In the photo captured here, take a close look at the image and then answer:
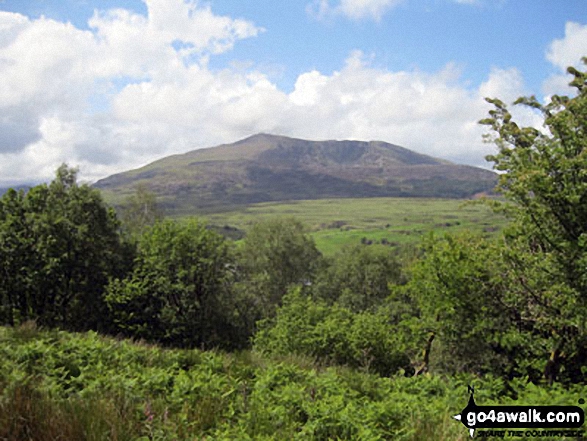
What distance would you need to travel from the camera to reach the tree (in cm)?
1118

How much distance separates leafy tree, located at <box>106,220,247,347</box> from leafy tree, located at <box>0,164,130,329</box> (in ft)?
6.26

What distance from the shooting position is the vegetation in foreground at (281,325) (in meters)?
5.23

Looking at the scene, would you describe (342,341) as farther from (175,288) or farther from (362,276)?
(362,276)

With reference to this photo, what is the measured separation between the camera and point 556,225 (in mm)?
12133

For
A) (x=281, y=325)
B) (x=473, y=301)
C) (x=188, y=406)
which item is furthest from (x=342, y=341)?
(x=188, y=406)

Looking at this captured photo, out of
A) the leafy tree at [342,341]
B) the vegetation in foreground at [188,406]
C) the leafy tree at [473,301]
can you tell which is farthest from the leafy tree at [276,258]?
the vegetation in foreground at [188,406]

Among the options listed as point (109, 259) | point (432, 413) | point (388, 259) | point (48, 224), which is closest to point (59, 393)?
point (432, 413)

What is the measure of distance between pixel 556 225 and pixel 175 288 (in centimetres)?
2423

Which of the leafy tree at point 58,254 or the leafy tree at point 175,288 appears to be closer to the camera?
the leafy tree at point 58,254

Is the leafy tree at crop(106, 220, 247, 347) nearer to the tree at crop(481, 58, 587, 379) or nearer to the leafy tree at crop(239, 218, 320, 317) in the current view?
the leafy tree at crop(239, 218, 320, 317)

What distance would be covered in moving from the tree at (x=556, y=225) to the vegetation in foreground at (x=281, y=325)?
61 mm

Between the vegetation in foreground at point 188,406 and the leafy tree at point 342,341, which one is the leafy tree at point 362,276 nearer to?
the leafy tree at point 342,341

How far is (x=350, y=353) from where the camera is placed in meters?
22.2

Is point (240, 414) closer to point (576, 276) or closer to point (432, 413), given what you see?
point (432, 413)
